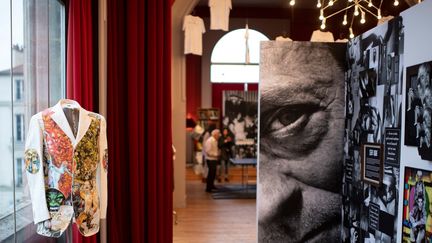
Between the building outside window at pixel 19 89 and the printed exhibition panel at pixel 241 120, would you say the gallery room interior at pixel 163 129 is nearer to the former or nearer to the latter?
the building outside window at pixel 19 89

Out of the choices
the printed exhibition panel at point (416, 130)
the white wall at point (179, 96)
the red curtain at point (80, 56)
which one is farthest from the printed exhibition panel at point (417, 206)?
the white wall at point (179, 96)

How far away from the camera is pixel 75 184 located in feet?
7.52

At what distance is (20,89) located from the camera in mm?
2445

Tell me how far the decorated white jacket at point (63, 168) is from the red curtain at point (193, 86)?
10.4 metres

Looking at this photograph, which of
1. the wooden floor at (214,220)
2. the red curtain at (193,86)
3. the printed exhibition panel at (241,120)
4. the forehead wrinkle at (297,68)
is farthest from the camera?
the red curtain at (193,86)

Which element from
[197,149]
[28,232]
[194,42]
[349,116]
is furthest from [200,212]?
[197,149]

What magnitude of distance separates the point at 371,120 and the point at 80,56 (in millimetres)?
2583

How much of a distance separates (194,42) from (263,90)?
3.06m

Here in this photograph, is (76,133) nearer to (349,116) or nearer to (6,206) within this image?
(6,206)

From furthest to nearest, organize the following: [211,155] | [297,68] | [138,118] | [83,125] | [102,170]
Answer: [211,155] < [297,68] < [138,118] < [102,170] < [83,125]

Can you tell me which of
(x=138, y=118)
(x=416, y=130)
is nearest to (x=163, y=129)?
(x=138, y=118)

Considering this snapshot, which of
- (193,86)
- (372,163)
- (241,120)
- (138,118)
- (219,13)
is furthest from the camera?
(193,86)

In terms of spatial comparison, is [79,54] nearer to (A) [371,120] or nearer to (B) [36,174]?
(B) [36,174]

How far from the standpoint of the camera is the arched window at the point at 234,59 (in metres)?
12.6
